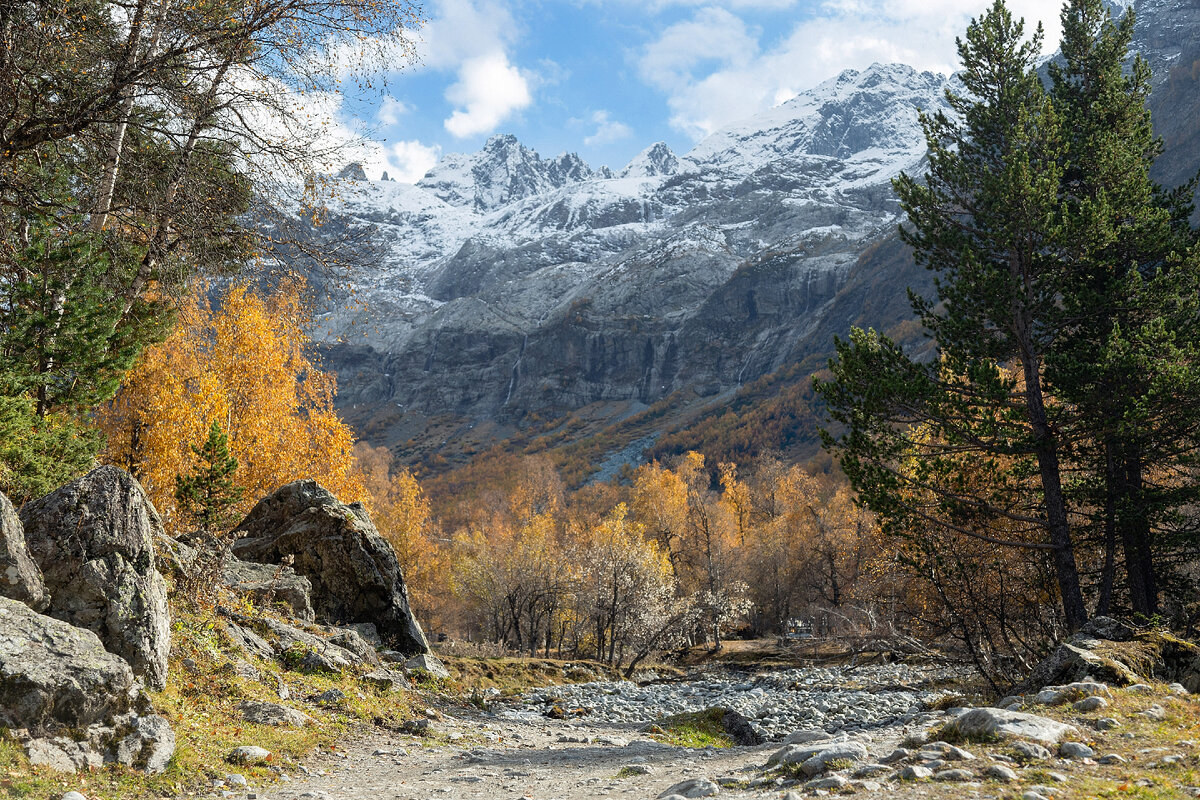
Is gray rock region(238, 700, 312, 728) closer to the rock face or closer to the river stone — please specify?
the rock face

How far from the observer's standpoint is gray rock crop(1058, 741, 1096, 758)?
5688 millimetres

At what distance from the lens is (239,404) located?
22766 millimetres

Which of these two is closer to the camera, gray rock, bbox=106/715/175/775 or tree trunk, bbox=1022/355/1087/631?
gray rock, bbox=106/715/175/775

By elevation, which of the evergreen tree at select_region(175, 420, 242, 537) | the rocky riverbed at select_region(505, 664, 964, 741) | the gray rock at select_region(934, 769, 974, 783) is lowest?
the rocky riverbed at select_region(505, 664, 964, 741)

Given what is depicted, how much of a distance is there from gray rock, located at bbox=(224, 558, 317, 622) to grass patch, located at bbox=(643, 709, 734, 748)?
7496 mm

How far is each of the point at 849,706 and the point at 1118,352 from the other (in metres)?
11.7

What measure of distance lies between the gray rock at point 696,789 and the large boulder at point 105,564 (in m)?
5.60

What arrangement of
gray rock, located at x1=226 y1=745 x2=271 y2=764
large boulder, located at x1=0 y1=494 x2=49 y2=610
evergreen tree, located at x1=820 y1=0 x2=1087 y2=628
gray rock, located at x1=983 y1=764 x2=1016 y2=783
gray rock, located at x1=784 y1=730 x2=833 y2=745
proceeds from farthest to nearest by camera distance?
evergreen tree, located at x1=820 y1=0 x2=1087 y2=628 → gray rock, located at x1=784 y1=730 x2=833 y2=745 → gray rock, located at x1=226 y1=745 x2=271 y2=764 → large boulder, located at x1=0 y1=494 x2=49 y2=610 → gray rock, located at x1=983 y1=764 x2=1016 y2=783

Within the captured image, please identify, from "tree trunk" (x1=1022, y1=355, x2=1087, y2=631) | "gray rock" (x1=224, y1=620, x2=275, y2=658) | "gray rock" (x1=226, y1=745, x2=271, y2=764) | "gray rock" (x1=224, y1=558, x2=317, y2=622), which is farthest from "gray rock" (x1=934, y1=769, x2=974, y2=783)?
"gray rock" (x1=224, y1=558, x2=317, y2=622)

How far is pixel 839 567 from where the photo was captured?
1758 inches

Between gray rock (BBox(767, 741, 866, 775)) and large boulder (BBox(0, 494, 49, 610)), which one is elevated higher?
large boulder (BBox(0, 494, 49, 610))

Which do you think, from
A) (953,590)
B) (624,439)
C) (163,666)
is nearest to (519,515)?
→ (953,590)

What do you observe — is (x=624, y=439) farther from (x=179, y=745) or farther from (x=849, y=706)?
(x=179, y=745)

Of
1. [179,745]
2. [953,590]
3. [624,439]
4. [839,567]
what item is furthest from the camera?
[624,439]
